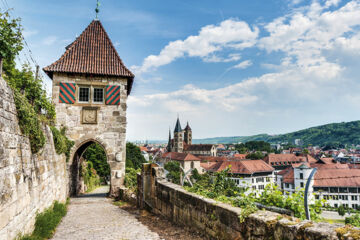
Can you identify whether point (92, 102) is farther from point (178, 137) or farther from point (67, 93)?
point (178, 137)

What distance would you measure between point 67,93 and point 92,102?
4.28 ft

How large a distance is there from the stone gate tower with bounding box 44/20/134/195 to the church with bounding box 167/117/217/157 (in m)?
123

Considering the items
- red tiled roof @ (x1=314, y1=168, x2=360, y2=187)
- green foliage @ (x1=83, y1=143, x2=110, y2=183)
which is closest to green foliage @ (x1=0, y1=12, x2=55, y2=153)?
green foliage @ (x1=83, y1=143, x2=110, y2=183)

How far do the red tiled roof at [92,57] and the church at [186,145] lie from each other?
12157 centimetres

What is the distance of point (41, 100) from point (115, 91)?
6.14 meters

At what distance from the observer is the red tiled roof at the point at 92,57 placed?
14.0 metres

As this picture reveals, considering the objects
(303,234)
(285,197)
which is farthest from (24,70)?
(303,234)

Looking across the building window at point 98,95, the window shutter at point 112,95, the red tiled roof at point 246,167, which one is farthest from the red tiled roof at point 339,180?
the building window at point 98,95

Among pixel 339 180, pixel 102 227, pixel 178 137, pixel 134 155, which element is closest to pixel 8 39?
pixel 102 227

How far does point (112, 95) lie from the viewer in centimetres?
1420

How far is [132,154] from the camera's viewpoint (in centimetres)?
5553

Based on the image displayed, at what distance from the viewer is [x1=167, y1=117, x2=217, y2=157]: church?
13750 centimetres

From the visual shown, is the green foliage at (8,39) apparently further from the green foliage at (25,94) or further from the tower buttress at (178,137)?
the tower buttress at (178,137)

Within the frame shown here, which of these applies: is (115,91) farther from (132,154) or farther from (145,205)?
(132,154)
